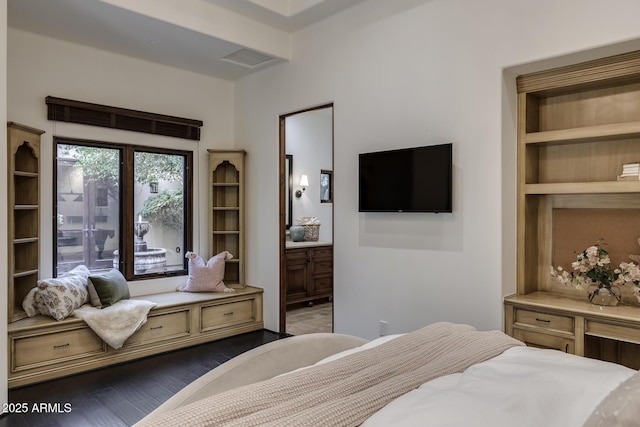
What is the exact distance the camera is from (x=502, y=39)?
3.02m

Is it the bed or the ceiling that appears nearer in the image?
the bed

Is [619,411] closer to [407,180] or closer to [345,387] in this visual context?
[345,387]

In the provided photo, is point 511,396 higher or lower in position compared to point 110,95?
lower

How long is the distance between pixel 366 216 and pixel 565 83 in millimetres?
1781

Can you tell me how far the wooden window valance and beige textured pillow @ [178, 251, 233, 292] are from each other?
4.55 feet

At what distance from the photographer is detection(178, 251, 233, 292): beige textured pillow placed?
473 cm

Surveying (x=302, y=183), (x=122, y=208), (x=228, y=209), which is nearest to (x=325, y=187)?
(x=302, y=183)

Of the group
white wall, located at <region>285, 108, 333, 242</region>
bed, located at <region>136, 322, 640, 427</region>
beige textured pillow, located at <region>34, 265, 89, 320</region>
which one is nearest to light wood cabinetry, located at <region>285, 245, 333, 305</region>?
white wall, located at <region>285, 108, 333, 242</region>

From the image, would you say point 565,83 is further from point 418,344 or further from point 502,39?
point 418,344

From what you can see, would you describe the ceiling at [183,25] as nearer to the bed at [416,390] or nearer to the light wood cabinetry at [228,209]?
the light wood cabinetry at [228,209]

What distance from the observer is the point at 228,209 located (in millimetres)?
5082

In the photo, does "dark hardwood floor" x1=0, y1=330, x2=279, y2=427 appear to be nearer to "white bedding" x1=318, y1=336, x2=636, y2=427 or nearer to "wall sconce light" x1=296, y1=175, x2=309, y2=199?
"white bedding" x1=318, y1=336, x2=636, y2=427

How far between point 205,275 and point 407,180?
252 centimetres

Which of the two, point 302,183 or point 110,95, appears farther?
point 302,183
